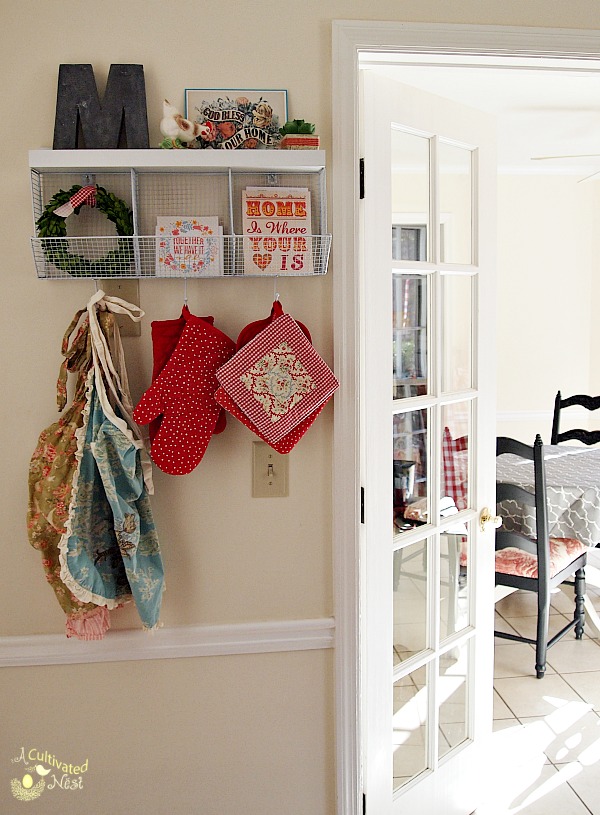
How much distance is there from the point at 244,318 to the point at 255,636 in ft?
2.45

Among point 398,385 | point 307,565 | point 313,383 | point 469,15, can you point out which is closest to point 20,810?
point 307,565

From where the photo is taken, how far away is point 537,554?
113 inches

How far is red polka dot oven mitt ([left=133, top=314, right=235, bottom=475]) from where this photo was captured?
58.4 inches

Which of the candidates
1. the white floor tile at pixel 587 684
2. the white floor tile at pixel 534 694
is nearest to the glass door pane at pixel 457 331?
the white floor tile at pixel 534 694

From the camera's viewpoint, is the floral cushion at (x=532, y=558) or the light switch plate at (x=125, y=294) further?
the floral cushion at (x=532, y=558)

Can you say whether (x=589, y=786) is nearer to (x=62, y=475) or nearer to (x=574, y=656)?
(x=574, y=656)

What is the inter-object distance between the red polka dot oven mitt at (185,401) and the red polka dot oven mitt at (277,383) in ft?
0.16

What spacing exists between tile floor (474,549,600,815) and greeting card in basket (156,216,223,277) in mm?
1886

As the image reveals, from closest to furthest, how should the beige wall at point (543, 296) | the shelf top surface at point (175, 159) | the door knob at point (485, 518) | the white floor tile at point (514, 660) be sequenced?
the shelf top surface at point (175, 159) < the door knob at point (485, 518) < the white floor tile at point (514, 660) < the beige wall at point (543, 296)

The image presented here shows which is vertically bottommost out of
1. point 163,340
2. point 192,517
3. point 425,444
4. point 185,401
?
point 192,517

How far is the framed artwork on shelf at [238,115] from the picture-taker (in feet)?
4.90

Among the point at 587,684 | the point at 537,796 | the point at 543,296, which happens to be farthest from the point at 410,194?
the point at 543,296

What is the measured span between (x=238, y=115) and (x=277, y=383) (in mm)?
581

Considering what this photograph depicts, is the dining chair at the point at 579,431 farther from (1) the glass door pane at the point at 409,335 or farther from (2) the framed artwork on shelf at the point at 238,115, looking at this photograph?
(2) the framed artwork on shelf at the point at 238,115
